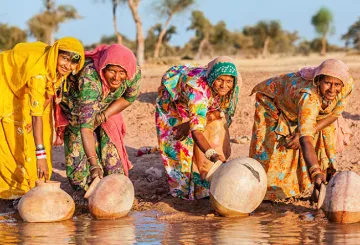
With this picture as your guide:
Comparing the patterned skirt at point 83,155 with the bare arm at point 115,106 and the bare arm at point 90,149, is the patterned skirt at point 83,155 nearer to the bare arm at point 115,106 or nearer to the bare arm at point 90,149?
the bare arm at point 115,106

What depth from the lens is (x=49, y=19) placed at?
40.3 meters

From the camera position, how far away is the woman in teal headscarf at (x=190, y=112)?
7289 millimetres

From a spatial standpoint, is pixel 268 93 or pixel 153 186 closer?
pixel 268 93

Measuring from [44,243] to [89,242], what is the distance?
35cm

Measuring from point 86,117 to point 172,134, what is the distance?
Result: 1.00 metres

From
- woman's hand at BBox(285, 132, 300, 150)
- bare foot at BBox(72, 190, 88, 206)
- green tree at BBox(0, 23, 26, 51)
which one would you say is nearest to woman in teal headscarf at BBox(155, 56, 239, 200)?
woman's hand at BBox(285, 132, 300, 150)

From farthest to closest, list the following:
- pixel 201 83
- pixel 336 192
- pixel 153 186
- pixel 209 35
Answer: pixel 209 35, pixel 153 186, pixel 201 83, pixel 336 192

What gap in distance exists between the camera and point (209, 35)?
153ft

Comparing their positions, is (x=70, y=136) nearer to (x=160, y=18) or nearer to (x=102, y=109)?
(x=102, y=109)

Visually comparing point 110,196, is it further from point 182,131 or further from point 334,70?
point 334,70

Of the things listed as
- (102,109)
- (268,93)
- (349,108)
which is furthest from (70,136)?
(349,108)

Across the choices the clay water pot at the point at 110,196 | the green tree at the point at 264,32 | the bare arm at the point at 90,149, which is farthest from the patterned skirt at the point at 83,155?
the green tree at the point at 264,32

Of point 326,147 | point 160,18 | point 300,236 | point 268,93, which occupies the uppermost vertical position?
point 160,18

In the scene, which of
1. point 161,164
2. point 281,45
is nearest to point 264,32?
point 281,45
